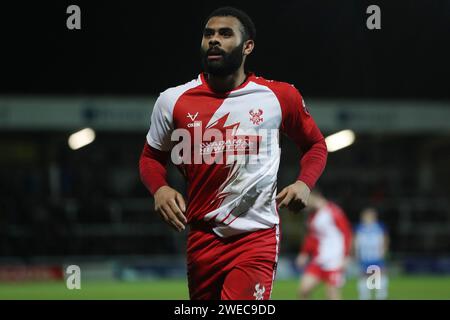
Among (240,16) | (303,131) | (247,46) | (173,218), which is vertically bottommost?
(173,218)

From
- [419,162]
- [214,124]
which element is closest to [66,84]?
[214,124]

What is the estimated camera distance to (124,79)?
14.8 m

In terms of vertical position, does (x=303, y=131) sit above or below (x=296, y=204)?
above

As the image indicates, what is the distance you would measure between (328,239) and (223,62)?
7878mm

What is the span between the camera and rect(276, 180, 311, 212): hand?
4.29 metres

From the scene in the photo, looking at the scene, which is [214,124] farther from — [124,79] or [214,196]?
[124,79]

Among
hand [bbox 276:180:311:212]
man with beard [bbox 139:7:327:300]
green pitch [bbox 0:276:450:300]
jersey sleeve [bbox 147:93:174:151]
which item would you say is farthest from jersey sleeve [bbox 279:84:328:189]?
green pitch [bbox 0:276:450:300]

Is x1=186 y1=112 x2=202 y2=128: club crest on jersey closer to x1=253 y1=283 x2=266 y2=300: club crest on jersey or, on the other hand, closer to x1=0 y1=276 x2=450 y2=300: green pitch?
x1=253 y1=283 x2=266 y2=300: club crest on jersey

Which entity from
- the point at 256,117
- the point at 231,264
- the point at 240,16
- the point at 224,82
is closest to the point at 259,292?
the point at 231,264

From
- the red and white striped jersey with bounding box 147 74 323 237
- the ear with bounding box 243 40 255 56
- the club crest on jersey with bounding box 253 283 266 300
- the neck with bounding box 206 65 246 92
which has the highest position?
the ear with bounding box 243 40 255 56

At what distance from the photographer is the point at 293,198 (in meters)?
4.31

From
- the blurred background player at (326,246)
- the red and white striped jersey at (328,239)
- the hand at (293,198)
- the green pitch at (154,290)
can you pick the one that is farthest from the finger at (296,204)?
the green pitch at (154,290)

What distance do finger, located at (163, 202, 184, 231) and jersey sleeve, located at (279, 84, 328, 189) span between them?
0.79m

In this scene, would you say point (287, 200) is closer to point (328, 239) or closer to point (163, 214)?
point (163, 214)
